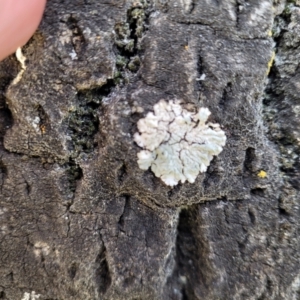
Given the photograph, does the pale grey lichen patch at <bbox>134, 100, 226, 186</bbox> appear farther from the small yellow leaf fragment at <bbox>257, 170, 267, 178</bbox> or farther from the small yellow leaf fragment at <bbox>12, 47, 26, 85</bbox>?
the small yellow leaf fragment at <bbox>12, 47, 26, 85</bbox>

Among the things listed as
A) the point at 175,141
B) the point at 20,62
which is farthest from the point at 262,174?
the point at 20,62

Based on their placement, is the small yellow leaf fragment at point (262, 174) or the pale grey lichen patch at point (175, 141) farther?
the small yellow leaf fragment at point (262, 174)

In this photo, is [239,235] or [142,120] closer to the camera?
[142,120]

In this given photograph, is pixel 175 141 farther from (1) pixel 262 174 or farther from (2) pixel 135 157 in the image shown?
(1) pixel 262 174

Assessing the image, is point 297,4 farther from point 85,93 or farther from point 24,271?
point 24,271

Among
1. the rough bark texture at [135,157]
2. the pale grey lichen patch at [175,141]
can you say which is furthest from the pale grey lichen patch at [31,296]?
the pale grey lichen patch at [175,141]

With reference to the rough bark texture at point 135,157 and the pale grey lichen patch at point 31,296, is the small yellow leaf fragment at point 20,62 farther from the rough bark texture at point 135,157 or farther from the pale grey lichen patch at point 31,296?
the pale grey lichen patch at point 31,296

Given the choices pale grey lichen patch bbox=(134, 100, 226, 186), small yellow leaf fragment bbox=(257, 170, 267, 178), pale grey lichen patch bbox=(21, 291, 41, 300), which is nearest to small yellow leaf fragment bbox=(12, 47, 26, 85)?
pale grey lichen patch bbox=(134, 100, 226, 186)

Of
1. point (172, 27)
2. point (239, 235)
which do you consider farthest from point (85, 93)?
point (239, 235)
